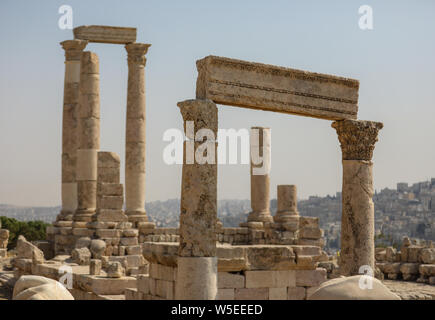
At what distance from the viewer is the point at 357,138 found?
15.4m

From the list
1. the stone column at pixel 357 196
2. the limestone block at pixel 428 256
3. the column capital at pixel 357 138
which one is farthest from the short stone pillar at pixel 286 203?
the column capital at pixel 357 138

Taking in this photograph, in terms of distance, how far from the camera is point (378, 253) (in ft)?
84.9

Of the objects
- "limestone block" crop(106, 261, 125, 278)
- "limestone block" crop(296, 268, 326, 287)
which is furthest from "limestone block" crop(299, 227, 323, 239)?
"limestone block" crop(296, 268, 326, 287)

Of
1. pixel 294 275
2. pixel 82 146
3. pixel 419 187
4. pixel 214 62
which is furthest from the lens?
pixel 419 187

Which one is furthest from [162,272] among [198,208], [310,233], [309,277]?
[310,233]

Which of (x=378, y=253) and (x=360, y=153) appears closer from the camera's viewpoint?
(x=360, y=153)

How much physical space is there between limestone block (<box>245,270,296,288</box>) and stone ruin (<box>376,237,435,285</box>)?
866 cm

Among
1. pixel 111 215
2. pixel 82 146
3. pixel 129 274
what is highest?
pixel 82 146

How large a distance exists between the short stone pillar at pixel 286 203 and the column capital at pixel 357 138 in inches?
550

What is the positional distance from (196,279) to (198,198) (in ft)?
4.72
